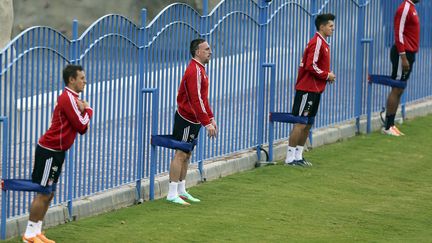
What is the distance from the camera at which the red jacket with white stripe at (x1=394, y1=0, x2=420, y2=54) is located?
57.6ft

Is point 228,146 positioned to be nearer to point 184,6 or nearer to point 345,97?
point 184,6

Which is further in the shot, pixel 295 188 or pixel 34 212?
pixel 295 188

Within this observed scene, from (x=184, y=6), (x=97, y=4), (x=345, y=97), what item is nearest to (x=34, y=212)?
(x=184, y=6)

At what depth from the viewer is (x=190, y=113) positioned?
41.3 feet

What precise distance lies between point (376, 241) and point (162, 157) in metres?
3.05

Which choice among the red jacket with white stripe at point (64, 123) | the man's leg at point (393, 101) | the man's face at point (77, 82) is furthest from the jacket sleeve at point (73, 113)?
the man's leg at point (393, 101)

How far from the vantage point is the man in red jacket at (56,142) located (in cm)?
1041

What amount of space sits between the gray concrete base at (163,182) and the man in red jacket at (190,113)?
38 cm

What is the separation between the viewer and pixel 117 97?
12297mm

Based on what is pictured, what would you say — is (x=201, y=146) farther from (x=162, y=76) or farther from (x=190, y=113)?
(x=190, y=113)

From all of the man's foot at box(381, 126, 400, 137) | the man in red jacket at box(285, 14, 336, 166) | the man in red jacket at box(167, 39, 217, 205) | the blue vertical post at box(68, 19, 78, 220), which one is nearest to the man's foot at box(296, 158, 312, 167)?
the man in red jacket at box(285, 14, 336, 166)

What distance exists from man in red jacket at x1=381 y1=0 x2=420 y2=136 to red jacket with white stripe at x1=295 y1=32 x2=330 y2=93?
2788mm

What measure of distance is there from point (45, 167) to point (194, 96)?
2387mm

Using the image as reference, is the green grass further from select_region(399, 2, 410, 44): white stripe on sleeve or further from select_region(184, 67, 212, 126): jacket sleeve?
select_region(399, 2, 410, 44): white stripe on sleeve
